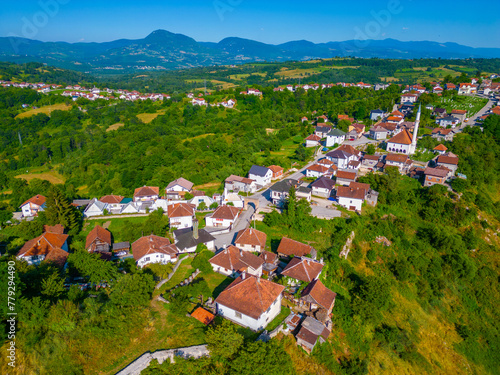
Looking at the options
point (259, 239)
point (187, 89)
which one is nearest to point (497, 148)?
point (259, 239)

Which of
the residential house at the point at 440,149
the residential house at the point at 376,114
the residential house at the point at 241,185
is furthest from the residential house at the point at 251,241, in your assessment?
the residential house at the point at 376,114

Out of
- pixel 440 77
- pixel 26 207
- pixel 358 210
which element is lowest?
pixel 26 207

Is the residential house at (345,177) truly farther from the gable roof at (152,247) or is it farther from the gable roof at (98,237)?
the gable roof at (98,237)

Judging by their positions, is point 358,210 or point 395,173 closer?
point 358,210

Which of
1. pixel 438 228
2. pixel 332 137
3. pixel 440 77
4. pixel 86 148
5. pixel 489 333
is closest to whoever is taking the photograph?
pixel 489 333

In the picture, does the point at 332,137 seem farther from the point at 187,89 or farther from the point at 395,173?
the point at 187,89

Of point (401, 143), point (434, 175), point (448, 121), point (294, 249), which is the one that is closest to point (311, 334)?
point (294, 249)
